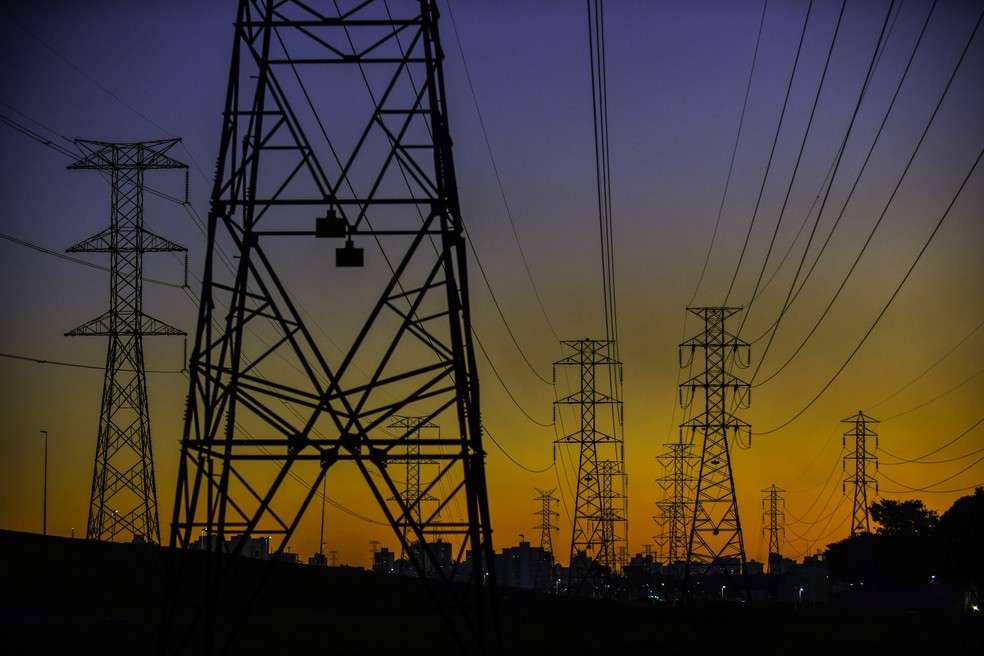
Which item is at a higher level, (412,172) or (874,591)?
(412,172)

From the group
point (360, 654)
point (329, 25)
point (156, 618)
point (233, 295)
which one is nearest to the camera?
point (233, 295)

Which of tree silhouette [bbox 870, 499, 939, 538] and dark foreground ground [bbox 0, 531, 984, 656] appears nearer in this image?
dark foreground ground [bbox 0, 531, 984, 656]

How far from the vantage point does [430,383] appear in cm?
2681

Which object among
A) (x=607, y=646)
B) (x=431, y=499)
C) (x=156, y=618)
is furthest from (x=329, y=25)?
(x=431, y=499)

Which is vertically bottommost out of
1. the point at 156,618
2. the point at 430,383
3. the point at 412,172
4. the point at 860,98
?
the point at 156,618

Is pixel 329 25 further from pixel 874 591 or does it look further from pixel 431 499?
pixel 874 591

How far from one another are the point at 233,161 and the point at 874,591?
95.3m

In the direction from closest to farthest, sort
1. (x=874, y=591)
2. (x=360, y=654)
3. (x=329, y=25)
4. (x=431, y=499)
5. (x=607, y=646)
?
(x=329, y=25), (x=360, y=654), (x=607, y=646), (x=431, y=499), (x=874, y=591)

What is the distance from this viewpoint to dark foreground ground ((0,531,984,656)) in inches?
1229

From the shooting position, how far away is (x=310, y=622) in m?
42.5

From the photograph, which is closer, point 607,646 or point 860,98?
point 860,98

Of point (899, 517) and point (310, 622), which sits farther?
point (899, 517)

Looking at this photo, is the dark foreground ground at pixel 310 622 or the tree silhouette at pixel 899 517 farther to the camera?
the tree silhouette at pixel 899 517

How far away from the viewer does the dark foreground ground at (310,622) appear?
102 ft
